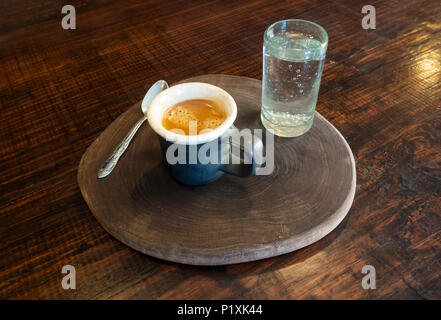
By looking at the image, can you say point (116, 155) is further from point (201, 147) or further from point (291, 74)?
point (291, 74)

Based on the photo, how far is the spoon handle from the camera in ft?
2.13

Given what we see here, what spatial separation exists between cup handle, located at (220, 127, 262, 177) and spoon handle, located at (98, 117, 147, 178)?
181mm

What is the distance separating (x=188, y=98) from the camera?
0.65 metres

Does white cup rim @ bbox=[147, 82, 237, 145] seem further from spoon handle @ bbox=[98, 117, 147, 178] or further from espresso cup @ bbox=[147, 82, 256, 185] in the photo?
spoon handle @ bbox=[98, 117, 147, 178]

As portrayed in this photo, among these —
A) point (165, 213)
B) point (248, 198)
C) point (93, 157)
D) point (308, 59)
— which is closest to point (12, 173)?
point (93, 157)

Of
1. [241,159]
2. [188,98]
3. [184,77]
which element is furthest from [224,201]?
[184,77]

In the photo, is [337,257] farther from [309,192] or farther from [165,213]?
[165,213]

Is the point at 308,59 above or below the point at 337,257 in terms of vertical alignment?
above

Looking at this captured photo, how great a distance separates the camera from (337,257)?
1.86ft
